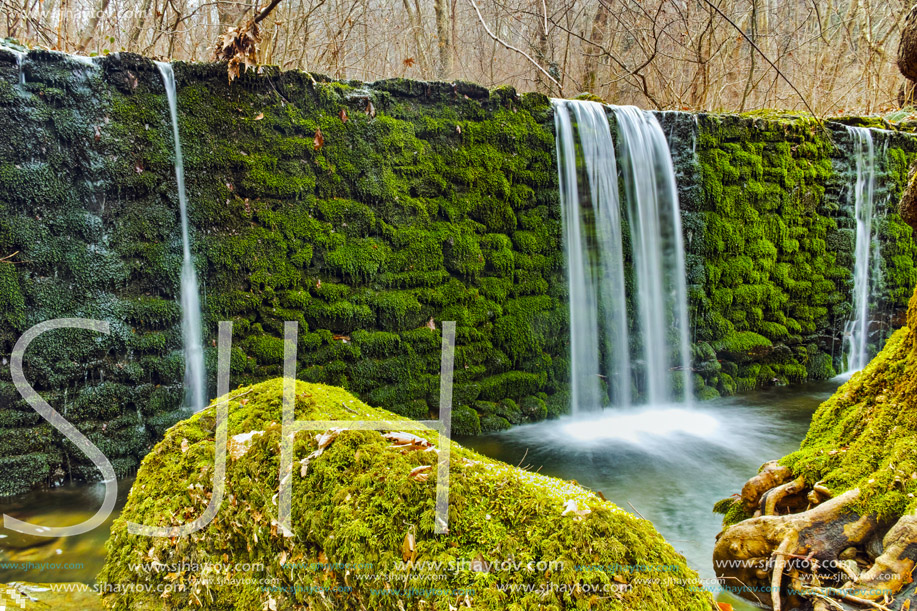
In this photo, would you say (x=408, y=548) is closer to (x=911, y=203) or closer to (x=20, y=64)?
(x=911, y=203)

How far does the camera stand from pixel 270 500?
59.9 inches

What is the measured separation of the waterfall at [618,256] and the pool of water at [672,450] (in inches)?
15.7

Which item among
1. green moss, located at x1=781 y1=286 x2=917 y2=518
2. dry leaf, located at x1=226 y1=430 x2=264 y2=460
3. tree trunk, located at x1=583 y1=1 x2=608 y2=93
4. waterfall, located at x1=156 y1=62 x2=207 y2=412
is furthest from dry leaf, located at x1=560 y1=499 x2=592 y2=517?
tree trunk, located at x1=583 y1=1 x2=608 y2=93

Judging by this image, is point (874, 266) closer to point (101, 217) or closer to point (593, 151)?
point (593, 151)

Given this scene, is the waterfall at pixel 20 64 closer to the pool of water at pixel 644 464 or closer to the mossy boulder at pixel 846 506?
the pool of water at pixel 644 464

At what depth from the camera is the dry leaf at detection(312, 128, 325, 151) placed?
4711 millimetres

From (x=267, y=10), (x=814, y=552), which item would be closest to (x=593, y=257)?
(x=267, y=10)

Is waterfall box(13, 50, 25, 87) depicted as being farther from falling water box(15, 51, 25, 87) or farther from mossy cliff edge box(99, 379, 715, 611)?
mossy cliff edge box(99, 379, 715, 611)

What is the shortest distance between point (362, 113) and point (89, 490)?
378cm

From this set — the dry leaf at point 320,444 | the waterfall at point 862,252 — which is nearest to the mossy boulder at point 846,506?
the dry leaf at point 320,444

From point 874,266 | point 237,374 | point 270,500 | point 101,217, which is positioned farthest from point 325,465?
point 874,266

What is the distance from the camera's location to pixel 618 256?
19.0ft

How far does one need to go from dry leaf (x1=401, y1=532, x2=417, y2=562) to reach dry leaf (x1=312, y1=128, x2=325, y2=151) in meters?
4.15

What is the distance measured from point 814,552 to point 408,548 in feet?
5.21
